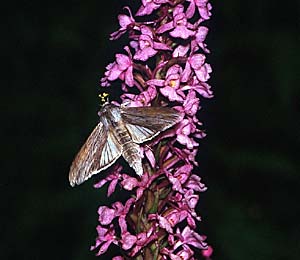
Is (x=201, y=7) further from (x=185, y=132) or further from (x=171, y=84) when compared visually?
(x=185, y=132)

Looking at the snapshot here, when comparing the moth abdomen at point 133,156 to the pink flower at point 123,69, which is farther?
the pink flower at point 123,69

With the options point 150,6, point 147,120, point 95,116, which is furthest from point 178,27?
point 95,116

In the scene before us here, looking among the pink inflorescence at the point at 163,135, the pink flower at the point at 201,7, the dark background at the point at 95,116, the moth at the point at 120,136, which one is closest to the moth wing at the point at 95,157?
the moth at the point at 120,136

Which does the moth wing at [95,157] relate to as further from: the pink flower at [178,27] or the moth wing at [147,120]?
the pink flower at [178,27]

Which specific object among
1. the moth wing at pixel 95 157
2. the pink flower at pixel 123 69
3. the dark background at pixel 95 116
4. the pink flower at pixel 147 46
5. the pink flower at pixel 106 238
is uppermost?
the pink flower at pixel 147 46

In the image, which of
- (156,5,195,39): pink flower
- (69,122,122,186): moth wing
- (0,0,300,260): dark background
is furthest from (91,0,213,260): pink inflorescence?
(0,0,300,260): dark background

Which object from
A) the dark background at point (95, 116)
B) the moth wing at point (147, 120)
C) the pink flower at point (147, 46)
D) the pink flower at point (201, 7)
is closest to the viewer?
the moth wing at point (147, 120)

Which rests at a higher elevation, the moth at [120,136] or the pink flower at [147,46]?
the pink flower at [147,46]

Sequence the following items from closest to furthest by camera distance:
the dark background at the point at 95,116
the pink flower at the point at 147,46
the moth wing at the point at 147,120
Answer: the moth wing at the point at 147,120, the pink flower at the point at 147,46, the dark background at the point at 95,116
